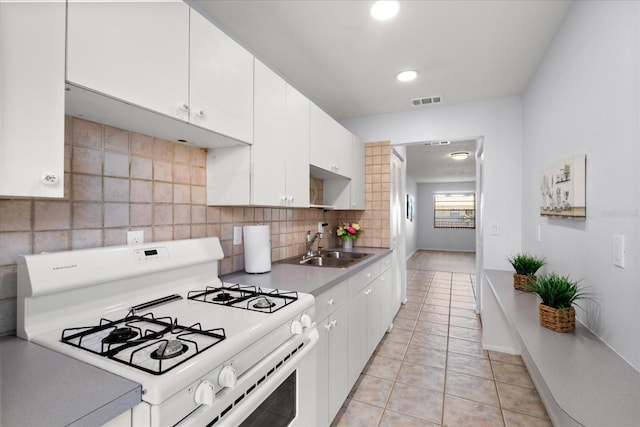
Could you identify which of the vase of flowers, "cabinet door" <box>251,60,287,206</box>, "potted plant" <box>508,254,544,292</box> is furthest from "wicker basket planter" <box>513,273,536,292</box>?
"cabinet door" <box>251,60,287,206</box>

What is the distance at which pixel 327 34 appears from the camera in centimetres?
195

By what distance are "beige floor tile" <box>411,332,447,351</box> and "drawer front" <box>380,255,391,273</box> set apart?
2.47 feet

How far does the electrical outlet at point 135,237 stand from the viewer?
1.33 meters

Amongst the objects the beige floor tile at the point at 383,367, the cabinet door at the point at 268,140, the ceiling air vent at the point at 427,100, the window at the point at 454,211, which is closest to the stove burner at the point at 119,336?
the cabinet door at the point at 268,140

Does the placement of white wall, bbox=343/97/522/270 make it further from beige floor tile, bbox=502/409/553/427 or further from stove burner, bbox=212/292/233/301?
stove burner, bbox=212/292/233/301

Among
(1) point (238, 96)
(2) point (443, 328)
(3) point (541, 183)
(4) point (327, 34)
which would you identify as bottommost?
(2) point (443, 328)

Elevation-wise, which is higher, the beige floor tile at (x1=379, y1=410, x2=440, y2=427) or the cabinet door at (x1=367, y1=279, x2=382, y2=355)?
the cabinet door at (x1=367, y1=279, x2=382, y2=355)

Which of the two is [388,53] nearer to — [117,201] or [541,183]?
[541,183]

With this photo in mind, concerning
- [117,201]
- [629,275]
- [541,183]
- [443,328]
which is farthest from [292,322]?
[443,328]

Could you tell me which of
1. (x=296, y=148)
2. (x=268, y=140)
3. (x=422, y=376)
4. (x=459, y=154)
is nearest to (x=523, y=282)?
(x=422, y=376)

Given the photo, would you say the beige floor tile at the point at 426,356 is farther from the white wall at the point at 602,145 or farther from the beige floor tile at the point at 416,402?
the white wall at the point at 602,145

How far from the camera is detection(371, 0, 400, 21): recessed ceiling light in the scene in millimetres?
→ 1645

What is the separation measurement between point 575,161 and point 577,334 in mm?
852

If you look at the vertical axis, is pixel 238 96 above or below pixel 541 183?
above
